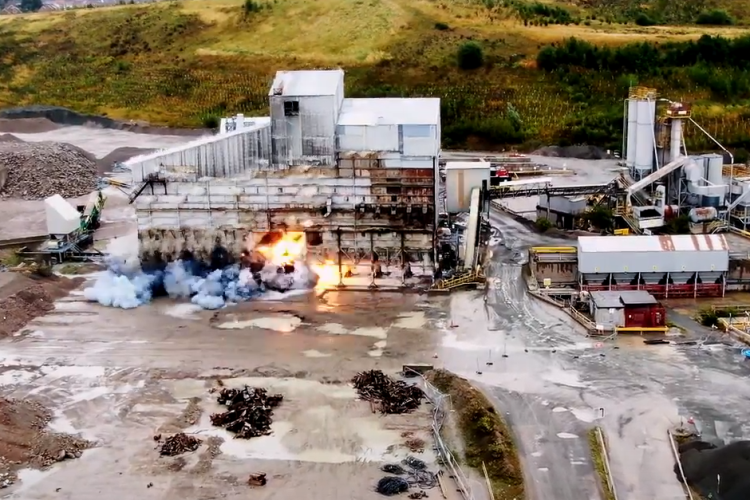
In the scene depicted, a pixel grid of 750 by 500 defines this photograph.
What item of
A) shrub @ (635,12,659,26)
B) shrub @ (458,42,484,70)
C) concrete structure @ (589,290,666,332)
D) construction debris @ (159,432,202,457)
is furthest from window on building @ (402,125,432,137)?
shrub @ (635,12,659,26)

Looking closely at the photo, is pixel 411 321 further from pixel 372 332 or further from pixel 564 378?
pixel 564 378

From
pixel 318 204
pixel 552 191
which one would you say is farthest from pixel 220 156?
pixel 552 191

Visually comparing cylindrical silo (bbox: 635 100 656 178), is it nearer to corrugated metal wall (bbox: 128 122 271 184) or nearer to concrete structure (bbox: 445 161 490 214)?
concrete structure (bbox: 445 161 490 214)

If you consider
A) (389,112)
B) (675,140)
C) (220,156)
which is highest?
(389,112)

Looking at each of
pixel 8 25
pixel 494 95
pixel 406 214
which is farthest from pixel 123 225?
pixel 8 25

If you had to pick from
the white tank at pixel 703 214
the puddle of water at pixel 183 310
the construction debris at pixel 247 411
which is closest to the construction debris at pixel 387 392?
the construction debris at pixel 247 411

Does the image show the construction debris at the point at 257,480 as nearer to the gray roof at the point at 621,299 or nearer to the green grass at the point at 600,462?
the green grass at the point at 600,462
